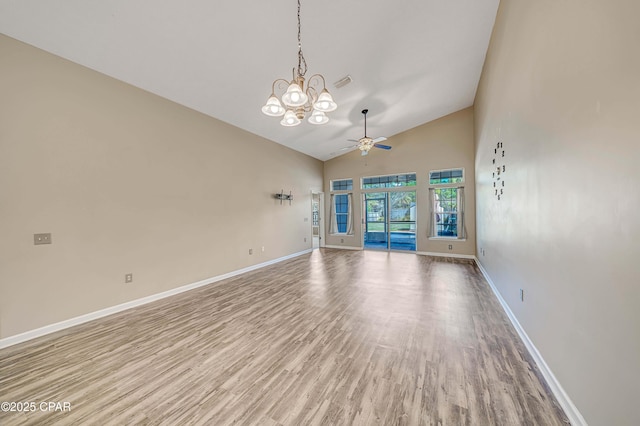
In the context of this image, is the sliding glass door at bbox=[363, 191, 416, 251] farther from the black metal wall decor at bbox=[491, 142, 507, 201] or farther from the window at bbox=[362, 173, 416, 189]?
the black metal wall decor at bbox=[491, 142, 507, 201]

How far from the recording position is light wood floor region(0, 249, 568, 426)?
1.61 meters

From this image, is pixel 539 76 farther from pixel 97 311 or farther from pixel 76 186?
pixel 97 311

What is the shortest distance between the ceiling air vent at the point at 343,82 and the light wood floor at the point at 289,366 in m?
3.69

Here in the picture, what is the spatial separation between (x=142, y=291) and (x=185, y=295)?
613 millimetres

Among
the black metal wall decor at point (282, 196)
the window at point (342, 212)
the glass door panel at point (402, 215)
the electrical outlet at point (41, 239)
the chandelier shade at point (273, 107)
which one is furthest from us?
the window at point (342, 212)

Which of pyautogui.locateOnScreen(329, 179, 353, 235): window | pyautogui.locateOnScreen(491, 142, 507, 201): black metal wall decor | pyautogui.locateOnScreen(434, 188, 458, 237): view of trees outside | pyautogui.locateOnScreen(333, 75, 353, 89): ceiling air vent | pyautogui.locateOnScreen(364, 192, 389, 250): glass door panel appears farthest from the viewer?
pyautogui.locateOnScreen(329, 179, 353, 235): window

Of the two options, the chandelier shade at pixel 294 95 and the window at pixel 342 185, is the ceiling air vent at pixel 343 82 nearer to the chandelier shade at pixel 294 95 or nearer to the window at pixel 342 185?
the chandelier shade at pixel 294 95

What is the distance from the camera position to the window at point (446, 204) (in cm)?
672

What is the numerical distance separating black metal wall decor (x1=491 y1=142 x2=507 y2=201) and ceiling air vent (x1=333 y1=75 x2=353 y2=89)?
2.58 meters

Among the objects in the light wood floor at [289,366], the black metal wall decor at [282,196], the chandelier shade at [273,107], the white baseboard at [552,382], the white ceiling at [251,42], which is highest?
the white ceiling at [251,42]

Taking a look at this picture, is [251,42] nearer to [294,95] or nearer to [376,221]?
[294,95]

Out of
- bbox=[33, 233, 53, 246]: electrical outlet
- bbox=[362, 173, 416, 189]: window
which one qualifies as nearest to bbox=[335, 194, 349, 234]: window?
bbox=[362, 173, 416, 189]: window

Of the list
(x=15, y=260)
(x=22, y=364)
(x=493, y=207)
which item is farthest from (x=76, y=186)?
(x=493, y=207)

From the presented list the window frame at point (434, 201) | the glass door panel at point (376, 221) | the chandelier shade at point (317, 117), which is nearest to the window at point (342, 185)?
the glass door panel at point (376, 221)
